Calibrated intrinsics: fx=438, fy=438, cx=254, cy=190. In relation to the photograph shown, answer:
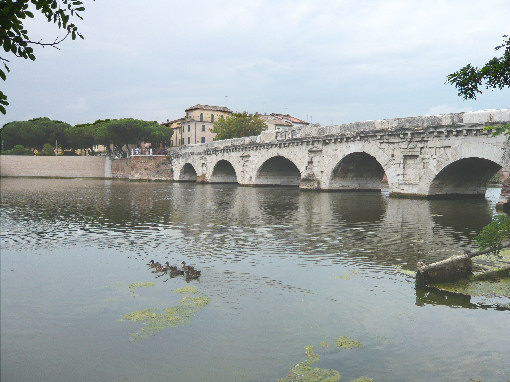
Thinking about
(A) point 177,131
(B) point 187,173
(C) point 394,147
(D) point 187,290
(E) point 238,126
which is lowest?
(D) point 187,290

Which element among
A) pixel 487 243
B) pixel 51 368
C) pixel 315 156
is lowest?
pixel 51 368

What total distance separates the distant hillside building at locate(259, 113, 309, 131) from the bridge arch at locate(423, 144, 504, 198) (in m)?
50.4

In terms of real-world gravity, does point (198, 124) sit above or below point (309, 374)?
above

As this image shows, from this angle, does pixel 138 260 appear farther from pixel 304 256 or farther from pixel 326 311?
pixel 326 311

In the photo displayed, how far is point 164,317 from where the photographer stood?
678 centimetres

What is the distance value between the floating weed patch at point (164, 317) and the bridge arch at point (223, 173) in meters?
42.9

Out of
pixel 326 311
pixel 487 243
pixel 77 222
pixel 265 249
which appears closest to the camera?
pixel 487 243

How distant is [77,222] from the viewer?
653 inches

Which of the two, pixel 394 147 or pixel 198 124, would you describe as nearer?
pixel 394 147

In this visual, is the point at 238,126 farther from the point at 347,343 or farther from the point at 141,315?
the point at 347,343

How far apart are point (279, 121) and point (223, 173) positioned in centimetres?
3347

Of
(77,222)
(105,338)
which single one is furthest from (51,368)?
(77,222)

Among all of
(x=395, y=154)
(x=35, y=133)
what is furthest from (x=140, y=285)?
(x=35, y=133)

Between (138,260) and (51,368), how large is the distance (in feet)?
17.5
